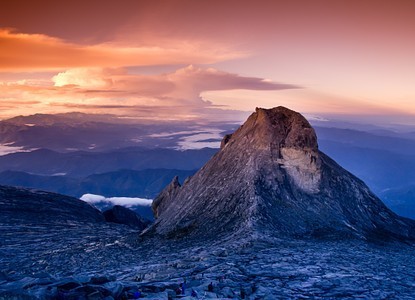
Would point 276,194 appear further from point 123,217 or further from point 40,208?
point 123,217

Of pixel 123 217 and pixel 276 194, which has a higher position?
pixel 276 194

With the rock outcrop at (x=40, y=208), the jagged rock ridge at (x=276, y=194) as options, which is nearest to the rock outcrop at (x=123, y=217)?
the rock outcrop at (x=40, y=208)

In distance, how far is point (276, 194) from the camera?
90.5 m

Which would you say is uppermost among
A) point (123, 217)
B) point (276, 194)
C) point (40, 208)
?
point (276, 194)

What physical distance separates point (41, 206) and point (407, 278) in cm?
12664

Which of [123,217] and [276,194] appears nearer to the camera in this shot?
[276,194]

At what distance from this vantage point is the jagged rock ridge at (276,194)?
81875mm

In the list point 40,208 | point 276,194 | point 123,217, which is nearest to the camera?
point 276,194

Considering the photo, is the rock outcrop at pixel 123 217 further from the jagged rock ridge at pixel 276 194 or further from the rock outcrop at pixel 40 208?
the jagged rock ridge at pixel 276 194

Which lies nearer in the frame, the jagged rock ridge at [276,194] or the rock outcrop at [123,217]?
the jagged rock ridge at [276,194]

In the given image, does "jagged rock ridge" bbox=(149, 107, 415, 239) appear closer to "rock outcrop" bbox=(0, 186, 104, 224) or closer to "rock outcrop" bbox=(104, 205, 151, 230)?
"rock outcrop" bbox=(0, 186, 104, 224)

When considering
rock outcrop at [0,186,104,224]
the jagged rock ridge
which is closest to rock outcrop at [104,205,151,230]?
rock outcrop at [0,186,104,224]

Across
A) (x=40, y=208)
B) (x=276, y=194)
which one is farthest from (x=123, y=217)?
(x=276, y=194)

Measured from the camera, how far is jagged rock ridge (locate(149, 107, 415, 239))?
8188 cm
